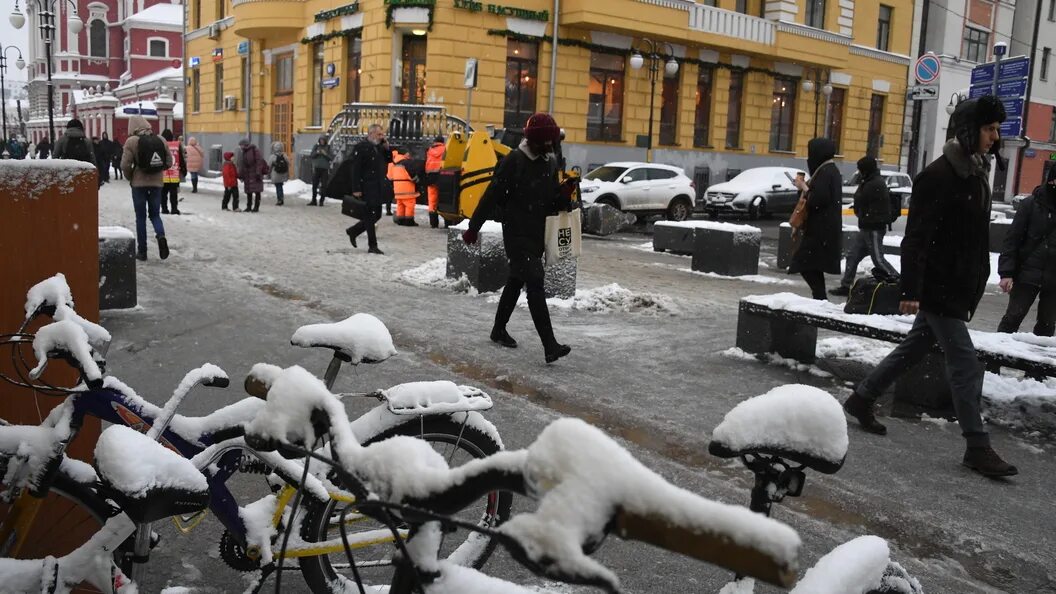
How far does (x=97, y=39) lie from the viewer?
72875mm

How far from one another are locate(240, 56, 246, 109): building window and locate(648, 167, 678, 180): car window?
17500mm

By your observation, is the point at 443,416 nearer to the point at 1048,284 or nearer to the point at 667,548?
the point at 667,548

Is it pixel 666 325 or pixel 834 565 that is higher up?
pixel 834 565

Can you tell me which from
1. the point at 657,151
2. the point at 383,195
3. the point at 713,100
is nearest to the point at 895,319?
the point at 383,195

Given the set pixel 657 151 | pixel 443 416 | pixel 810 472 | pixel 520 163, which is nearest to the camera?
pixel 443 416

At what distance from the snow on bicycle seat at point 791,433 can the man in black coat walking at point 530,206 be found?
490 cm

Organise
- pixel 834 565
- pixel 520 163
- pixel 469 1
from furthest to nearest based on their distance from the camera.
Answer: pixel 469 1
pixel 520 163
pixel 834 565

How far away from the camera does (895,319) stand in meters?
6.57

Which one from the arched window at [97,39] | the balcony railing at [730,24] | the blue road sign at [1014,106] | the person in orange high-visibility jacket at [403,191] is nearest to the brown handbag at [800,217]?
the blue road sign at [1014,106]

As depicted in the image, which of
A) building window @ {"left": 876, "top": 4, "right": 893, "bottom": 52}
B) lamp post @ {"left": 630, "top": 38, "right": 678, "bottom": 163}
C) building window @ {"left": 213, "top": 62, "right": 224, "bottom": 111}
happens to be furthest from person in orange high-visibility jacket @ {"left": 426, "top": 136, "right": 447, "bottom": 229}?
building window @ {"left": 876, "top": 4, "right": 893, "bottom": 52}

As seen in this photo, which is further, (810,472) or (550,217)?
(550,217)

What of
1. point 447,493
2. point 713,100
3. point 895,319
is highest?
point 713,100

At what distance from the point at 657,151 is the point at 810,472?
25.0m

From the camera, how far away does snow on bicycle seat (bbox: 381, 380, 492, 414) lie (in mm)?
2939
